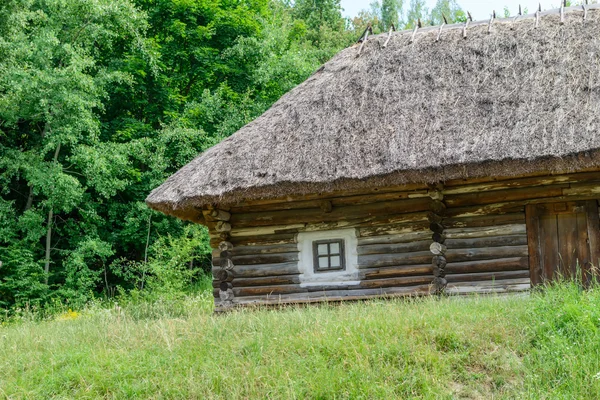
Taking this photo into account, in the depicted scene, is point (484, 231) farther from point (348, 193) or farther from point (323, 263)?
point (323, 263)

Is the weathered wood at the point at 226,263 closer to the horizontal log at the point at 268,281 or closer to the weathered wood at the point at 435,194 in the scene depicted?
the horizontal log at the point at 268,281

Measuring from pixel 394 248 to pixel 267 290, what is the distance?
2128mm

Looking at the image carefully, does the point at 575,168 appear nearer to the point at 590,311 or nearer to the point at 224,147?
the point at 590,311

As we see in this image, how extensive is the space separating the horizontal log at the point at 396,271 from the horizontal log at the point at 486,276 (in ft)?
1.15

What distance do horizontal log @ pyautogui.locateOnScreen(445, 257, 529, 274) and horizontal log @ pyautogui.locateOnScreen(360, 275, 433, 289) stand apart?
1.17 ft

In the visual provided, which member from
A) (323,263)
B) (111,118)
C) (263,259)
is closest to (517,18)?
(323,263)

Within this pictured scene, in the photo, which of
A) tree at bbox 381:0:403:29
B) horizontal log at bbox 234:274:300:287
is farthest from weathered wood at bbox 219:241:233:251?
tree at bbox 381:0:403:29

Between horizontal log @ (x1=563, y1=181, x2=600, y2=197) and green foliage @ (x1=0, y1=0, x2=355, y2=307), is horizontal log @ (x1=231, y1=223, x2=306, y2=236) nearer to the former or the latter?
horizontal log @ (x1=563, y1=181, x2=600, y2=197)

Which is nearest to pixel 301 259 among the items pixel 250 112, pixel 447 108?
pixel 447 108

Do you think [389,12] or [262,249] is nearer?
[262,249]

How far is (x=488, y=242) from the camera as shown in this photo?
10742 mm

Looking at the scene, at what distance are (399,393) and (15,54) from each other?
528 inches

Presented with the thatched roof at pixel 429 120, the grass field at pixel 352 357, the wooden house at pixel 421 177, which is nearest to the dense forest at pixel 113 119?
the wooden house at pixel 421 177

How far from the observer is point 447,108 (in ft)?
36.3
